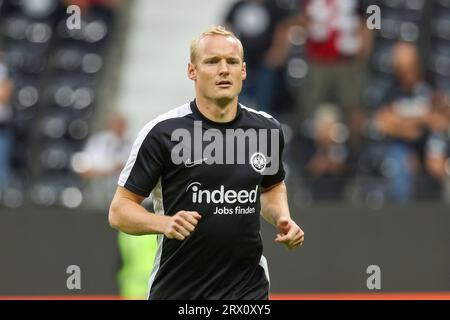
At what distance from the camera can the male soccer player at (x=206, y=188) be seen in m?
5.85

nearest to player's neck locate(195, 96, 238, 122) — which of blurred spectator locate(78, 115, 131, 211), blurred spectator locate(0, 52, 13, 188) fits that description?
blurred spectator locate(78, 115, 131, 211)

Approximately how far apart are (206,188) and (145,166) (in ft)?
1.10

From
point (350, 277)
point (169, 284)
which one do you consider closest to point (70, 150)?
point (350, 277)

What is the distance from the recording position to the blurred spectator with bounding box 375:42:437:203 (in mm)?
11828

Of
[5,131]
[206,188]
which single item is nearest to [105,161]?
[5,131]

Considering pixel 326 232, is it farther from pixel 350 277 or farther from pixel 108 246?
pixel 108 246

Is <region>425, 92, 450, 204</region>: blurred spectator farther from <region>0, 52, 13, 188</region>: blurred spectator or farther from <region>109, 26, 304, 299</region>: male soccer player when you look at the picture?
<region>109, 26, 304, 299</region>: male soccer player

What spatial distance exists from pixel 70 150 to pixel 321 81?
3078mm

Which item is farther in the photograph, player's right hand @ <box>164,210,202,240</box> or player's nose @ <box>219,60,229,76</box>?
player's nose @ <box>219,60,229,76</box>

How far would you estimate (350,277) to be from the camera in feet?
38.8

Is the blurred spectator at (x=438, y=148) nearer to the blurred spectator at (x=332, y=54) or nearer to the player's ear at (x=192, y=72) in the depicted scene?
the blurred spectator at (x=332, y=54)

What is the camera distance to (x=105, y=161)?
12.1m

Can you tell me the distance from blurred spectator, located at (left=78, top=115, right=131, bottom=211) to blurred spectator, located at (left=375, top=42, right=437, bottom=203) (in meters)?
2.83

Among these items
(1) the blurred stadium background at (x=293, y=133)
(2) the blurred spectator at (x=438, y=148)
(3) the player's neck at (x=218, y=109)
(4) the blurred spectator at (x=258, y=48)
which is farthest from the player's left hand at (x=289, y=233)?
(4) the blurred spectator at (x=258, y=48)
